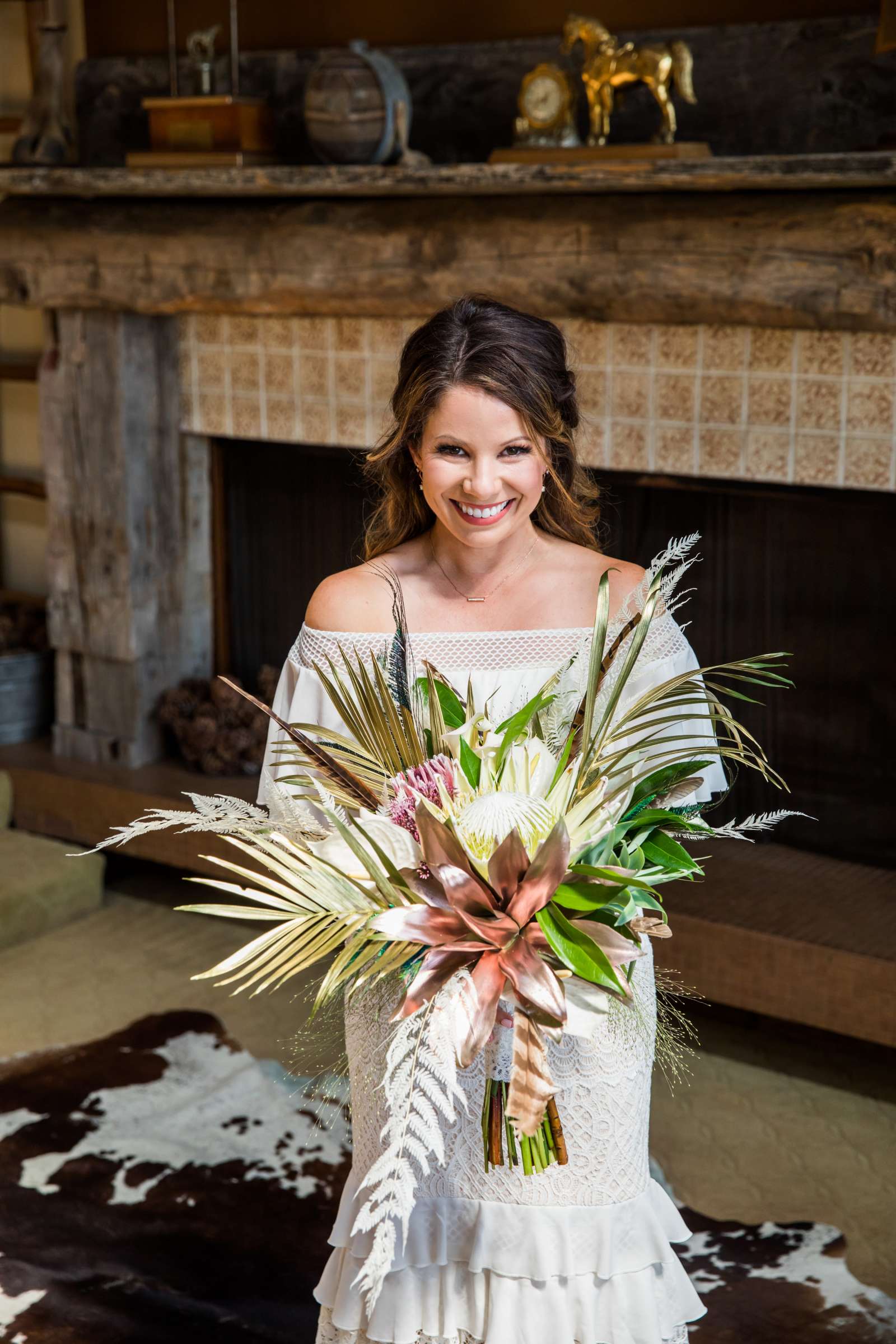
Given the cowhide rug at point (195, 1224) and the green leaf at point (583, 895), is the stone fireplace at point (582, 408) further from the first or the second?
the green leaf at point (583, 895)

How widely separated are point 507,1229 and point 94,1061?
1.77m

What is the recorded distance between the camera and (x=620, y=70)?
284 cm

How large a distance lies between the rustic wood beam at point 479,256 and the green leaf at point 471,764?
5.63 feet

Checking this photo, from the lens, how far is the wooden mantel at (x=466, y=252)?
8.75 feet

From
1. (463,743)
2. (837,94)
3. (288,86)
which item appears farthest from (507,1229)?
(288,86)

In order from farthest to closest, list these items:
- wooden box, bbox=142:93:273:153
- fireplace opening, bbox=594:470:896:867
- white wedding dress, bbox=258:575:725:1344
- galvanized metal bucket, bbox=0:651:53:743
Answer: galvanized metal bucket, bbox=0:651:53:743 → wooden box, bbox=142:93:273:153 → fireplace opening, bbox=594:470:896:867 → white wedding dress, bbox=258:575:725:1344

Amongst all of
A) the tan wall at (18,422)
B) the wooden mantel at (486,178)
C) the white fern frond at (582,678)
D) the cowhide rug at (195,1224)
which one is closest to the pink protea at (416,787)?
the white fern frond at (582,678)

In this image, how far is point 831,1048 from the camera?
3125 mm

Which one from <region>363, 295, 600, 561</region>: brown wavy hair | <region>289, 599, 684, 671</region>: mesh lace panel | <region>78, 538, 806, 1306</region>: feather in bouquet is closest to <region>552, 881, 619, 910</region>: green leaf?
<region>78, 538, 806, 1306</region>: feather in bouquet

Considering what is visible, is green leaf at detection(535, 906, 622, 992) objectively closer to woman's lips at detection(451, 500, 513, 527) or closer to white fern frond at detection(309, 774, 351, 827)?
white fern frond at detection(309, 774, 351, 827)

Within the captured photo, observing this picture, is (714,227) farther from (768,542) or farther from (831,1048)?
(831,1048)

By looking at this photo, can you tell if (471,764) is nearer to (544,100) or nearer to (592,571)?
(592,571)

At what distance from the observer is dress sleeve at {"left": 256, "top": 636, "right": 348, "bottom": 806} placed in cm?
165

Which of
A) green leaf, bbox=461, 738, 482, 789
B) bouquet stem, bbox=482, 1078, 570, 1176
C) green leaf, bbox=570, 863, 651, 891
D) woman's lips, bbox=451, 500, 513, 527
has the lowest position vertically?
bouquet stem, bbox=482, 1078, 570, 1176
